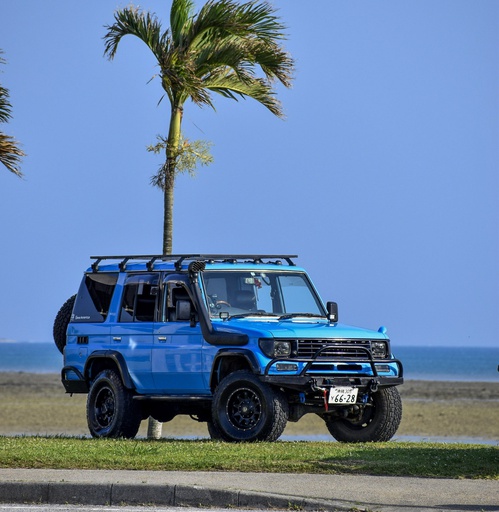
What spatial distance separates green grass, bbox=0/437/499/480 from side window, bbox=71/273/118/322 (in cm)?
337

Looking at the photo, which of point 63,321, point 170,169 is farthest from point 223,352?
point 170,169

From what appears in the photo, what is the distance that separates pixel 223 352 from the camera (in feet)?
55.7

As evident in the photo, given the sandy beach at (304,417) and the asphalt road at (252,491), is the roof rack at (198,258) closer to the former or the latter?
the asphalt road at (252,491)

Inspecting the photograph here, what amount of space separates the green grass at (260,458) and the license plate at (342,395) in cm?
79

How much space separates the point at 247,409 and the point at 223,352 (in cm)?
77

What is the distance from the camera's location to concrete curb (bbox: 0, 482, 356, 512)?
11.7 metres

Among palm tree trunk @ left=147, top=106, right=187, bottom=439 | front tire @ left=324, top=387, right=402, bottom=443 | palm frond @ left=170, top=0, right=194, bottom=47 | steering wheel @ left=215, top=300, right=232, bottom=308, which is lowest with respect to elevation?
front tire @ left=324, top=387, right=402, bottom=443

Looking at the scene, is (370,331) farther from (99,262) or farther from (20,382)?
(20,382)

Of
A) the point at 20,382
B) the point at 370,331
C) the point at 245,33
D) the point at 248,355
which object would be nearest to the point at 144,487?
the point at 248,355

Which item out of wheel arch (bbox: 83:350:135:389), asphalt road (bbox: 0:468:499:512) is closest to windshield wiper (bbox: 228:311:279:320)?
wheel arch (bbox: 83:350:135:389)

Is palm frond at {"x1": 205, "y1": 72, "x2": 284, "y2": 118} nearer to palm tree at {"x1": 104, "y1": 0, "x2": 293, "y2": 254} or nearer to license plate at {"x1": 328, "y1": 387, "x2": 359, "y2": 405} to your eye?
palm tree at {"x1": 104, "y1": 0, "x2": 293, "y2": 254}

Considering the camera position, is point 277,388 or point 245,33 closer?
point 277,388

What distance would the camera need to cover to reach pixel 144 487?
39.8 feet

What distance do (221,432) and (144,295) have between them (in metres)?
2.40
